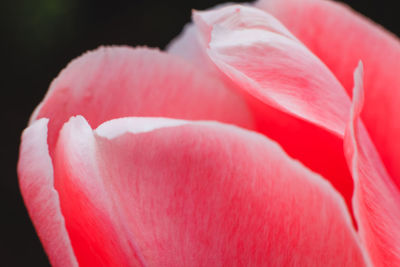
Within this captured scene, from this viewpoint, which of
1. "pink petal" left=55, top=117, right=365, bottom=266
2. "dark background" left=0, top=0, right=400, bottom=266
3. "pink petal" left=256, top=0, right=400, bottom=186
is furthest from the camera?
"dark background" left=0, top=0, right=400, bottom=266

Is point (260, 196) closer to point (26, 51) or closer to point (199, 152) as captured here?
point (199, 152)

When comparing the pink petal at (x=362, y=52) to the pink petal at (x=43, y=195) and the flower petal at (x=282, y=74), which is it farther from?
the pink petal at (x=43, y=195)

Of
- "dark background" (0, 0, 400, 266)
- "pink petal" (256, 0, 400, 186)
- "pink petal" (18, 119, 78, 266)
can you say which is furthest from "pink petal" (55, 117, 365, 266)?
"dark background" (0, 0, 400, 266)

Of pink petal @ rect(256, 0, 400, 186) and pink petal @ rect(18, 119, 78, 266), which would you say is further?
pink petal @ rect(256, 0, 400, 186)

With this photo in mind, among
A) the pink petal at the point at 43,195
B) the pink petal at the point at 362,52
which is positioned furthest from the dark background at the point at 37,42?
the pink petal at the point at 43,195

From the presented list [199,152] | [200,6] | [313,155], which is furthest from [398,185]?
[200,6]

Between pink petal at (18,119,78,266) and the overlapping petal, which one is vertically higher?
the overlapping petal

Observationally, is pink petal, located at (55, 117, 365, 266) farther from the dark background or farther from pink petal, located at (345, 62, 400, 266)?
the dark background
